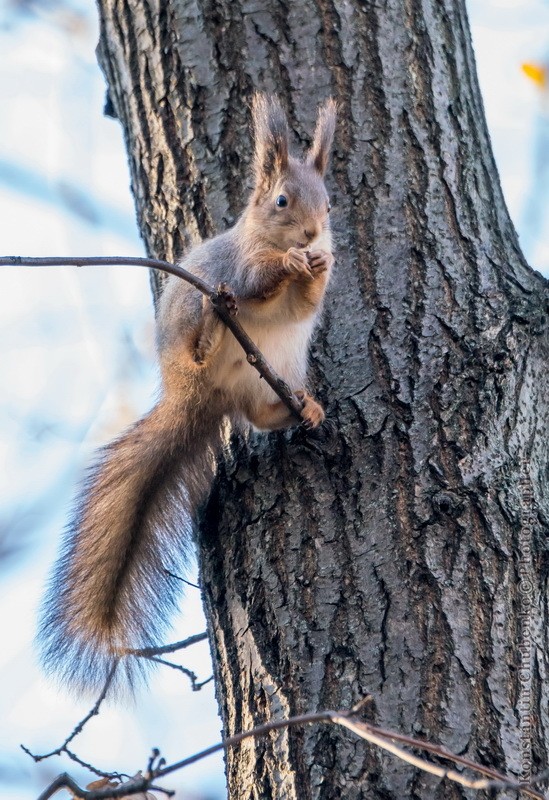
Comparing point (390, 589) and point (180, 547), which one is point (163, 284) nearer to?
point (180, 547)

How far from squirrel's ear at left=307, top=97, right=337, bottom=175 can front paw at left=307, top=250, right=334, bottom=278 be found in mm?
258

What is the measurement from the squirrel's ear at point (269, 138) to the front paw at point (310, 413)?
0.61 meters

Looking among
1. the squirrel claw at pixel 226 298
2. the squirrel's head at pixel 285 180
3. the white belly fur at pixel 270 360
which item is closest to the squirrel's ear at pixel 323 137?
the squirrel's head at pixel 285 180

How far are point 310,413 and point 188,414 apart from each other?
0.35 m

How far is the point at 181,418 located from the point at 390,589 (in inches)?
26.1

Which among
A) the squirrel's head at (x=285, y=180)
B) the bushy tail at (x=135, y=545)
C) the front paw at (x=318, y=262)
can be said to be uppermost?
the squirrel's head at (x=285, y=180)

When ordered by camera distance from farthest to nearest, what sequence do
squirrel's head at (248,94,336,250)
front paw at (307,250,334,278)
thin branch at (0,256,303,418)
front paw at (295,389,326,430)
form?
squirrel's head at (248,94,336,250) → front paw at (307,250,334,278) → front paw at (295,389,326,430) → thin branch at (0,256,303,418)

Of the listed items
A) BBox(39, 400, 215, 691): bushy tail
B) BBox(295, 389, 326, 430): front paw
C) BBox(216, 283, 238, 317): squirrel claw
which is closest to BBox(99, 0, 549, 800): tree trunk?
BBox(295, 389, 326, 430): front paw

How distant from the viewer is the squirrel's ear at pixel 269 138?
2.23 metres

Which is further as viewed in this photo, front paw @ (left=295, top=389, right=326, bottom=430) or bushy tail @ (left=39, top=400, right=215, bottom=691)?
bushy tail @ (left=39, top=400, right=215, bottom=691)

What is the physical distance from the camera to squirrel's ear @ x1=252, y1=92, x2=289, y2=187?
A: 2227 mm

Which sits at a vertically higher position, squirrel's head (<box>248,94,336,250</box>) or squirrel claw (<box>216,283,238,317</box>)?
squirrel's head (<box>248,94,336,250</box>)

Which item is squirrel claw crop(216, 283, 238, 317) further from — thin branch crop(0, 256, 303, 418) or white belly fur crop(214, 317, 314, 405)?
white belly fur crop(214, 317, 314, 405)

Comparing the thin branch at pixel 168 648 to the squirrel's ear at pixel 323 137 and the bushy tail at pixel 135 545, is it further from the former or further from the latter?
the squirrel's ear at pixel 323 137
